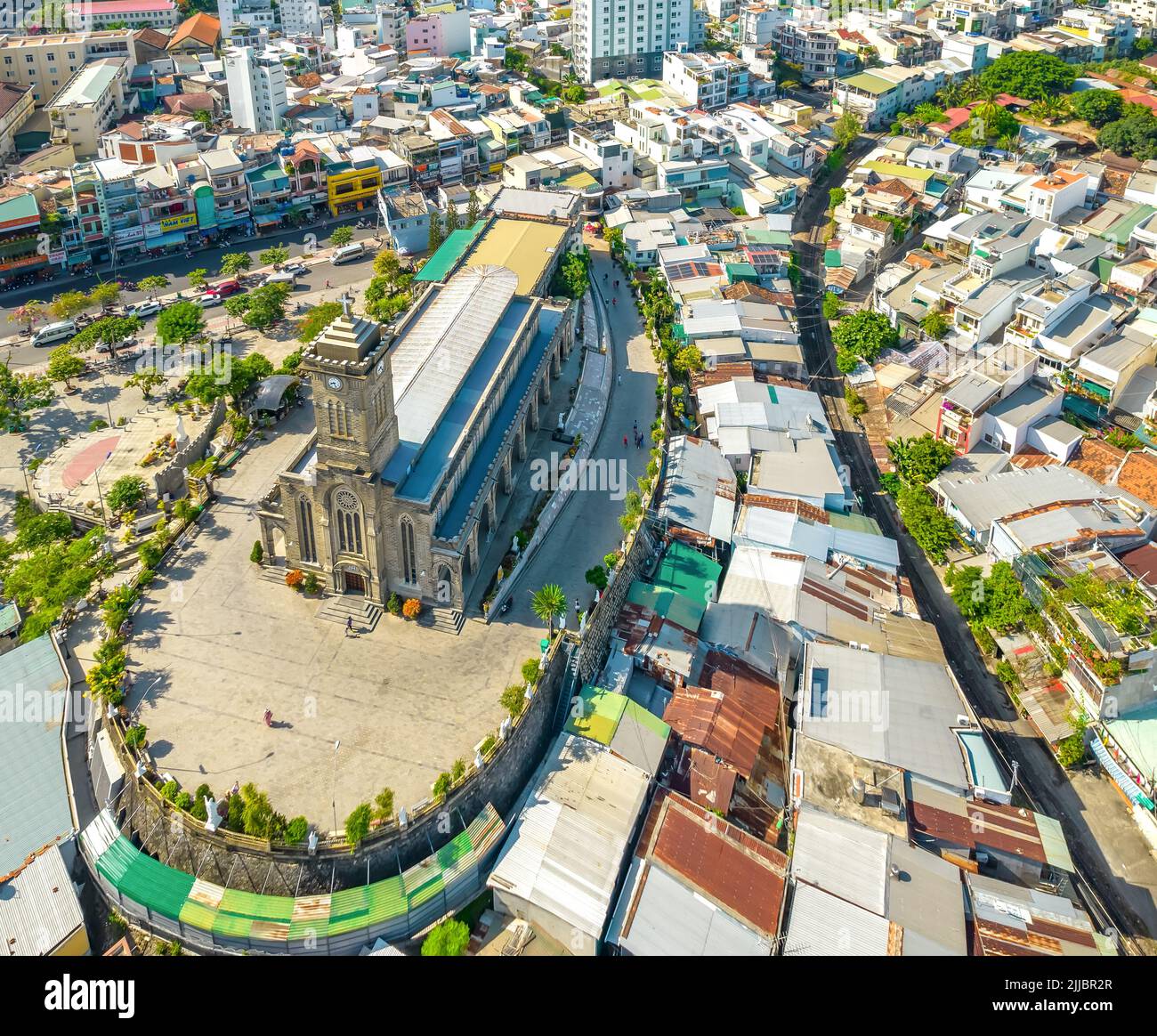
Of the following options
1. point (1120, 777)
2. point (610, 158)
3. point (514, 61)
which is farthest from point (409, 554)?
point (514, 61)

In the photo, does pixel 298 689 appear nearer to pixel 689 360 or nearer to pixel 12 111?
pixel 689 360

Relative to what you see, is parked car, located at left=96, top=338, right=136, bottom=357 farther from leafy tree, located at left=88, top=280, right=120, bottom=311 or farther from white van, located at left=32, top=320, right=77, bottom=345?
leafy tree, located at left=88, top=280, right=120, bottom=311

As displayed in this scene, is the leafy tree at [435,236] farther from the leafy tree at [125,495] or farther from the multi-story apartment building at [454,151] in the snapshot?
the leafy tree at [125,495]

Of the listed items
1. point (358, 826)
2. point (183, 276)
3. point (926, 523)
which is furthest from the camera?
point (183, 276)

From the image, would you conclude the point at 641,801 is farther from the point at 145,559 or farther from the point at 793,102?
the point at 793,102

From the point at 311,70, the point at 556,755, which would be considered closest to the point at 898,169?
the point at 311,70

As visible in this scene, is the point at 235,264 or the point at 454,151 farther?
the point at 454,151

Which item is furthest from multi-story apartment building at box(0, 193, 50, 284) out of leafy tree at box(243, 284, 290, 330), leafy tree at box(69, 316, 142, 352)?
leafy tree at box(243, 284, 290, 330)
